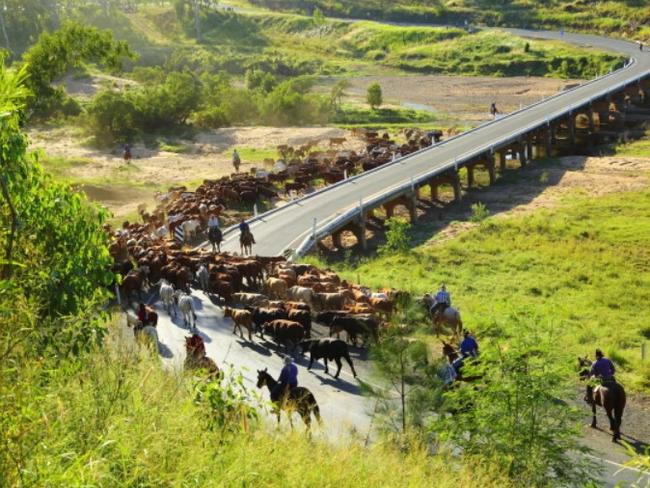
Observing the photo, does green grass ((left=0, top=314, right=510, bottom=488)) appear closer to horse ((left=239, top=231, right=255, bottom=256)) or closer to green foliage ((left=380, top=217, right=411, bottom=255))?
horse ((left=239, top=231, right=255, bottom=256))

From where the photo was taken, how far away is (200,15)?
12756cm

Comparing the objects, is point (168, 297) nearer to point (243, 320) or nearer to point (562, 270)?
point (243, 320)

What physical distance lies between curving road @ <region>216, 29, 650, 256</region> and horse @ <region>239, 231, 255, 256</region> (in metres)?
0.36

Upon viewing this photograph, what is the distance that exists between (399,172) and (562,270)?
1416 centimetres

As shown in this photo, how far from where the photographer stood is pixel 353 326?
65.2 ft

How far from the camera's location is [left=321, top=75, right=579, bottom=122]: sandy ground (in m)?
74.4

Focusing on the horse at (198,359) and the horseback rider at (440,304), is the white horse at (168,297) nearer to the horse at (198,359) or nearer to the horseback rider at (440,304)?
the horse at (198,359)

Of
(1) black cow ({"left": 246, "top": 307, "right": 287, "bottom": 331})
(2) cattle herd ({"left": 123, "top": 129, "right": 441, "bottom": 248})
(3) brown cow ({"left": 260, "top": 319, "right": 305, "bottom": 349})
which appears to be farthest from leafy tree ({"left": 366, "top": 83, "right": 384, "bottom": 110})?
(3) brown cow ({"left": 260, "top": 319, "right": 305, "bottom": 349})

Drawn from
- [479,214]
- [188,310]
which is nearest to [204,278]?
[188,310]

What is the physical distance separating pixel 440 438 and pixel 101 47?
15191 mm

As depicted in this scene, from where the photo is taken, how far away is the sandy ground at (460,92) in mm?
74394

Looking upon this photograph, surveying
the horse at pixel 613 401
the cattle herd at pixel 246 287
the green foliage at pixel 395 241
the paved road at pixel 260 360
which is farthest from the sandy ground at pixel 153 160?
the horse at pixel 613 401

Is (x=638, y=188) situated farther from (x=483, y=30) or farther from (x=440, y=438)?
(x=483, y=30)

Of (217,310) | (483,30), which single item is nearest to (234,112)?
(217,310)
